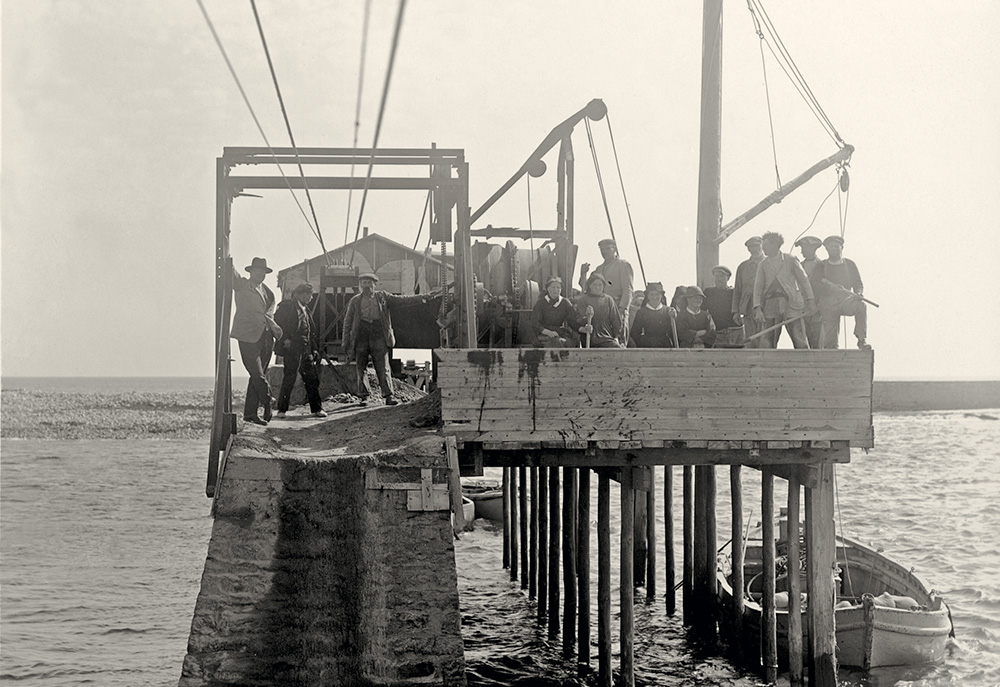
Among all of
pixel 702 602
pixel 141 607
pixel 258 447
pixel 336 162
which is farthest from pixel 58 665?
pixel 702 602

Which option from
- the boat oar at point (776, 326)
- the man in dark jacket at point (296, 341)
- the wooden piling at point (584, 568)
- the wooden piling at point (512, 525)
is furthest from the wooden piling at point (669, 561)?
the man in dark jacket at point (296, 341)

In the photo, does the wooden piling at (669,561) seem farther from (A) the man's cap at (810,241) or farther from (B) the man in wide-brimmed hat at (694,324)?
(A) the man's cap at (810,241)

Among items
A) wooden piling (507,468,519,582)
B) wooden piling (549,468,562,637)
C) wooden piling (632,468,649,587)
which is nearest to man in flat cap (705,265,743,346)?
wooden piling (632,468,649,587)

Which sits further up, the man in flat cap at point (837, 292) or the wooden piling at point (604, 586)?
the man in flat cap at point (837, 292)

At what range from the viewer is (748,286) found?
13.9 meters

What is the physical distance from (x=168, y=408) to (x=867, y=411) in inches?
3338

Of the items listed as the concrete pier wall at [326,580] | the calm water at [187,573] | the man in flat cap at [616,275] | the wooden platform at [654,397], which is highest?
the man in flat cap at [616,275]

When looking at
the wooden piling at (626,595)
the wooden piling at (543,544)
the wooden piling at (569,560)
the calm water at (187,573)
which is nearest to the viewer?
the wooden piling at (626,595)

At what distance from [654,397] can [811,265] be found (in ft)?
10.4

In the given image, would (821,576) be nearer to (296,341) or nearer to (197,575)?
(296,341)

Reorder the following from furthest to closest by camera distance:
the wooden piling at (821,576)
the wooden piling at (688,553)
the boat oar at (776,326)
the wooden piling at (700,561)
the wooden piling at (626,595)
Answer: the wooden piling at (688,553) < the wooden piling at (700,561) < the wooden piling at (626,595) < the wooden piling at (821,576) < the boat oar at (776,326)

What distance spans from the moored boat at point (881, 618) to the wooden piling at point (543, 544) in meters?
3.92

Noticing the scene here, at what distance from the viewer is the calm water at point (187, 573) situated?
16516mm

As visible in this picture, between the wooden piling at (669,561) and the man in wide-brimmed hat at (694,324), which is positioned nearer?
the man in wide-brimmed hat at (694,324)
